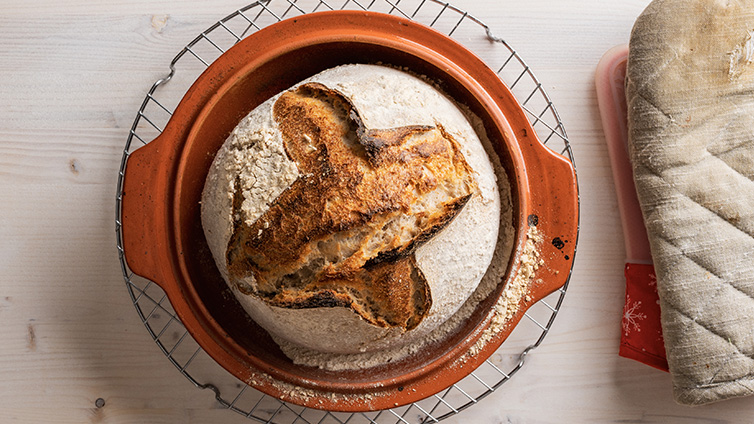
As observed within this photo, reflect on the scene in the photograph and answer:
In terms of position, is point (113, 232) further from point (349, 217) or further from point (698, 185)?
point (698, 185)

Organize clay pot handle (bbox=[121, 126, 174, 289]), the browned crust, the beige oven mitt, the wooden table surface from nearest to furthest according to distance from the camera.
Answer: the browned crust
clay pot handle (bbox=[121, 126, 174, 289])
the beige oven mitt
the wooden table surface

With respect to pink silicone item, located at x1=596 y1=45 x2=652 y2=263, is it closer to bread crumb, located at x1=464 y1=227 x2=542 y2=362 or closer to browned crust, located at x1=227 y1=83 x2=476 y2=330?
bread crumb, located at x1=464 y1=227 x2=542 y2=362

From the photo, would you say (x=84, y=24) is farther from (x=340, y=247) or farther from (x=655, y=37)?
(x=655, y=37)

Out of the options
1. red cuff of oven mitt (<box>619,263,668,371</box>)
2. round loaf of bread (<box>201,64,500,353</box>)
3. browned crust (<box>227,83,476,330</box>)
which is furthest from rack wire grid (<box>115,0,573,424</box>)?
browned crust (<box>227,83,476,330</box>)

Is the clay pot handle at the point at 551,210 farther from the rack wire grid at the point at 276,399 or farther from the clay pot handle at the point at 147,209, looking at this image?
the clay pot handle at the point at 147,209

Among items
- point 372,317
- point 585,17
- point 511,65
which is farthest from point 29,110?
point 585,17
